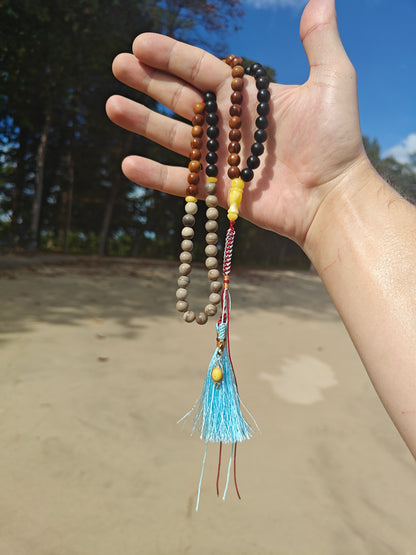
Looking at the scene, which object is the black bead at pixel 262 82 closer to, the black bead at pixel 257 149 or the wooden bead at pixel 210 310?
the black bead at pixel 257 149

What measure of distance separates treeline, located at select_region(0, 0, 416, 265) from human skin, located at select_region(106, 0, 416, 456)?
3.18m

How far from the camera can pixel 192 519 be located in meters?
1.86

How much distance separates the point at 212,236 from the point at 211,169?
11.8 inches

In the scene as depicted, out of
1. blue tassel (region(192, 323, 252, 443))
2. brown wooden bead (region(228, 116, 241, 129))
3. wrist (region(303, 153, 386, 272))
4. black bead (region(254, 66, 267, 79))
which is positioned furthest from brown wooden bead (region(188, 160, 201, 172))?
blue tassel (region(192, 323, 252, 443))

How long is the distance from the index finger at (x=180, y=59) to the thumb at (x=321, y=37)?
381 mm

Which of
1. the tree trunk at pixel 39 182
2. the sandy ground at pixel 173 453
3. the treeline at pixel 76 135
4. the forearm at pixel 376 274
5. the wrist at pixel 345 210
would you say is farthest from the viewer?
the tree trunk at pixel 39 182

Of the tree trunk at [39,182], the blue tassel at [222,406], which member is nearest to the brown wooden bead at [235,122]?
the blue tassel at [222,406]

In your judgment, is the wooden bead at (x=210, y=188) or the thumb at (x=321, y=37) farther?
the wooden bead at (x=210, y=188)

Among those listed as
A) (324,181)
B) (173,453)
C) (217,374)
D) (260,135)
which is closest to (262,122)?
(260,135)

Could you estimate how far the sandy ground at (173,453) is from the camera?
5.84ft

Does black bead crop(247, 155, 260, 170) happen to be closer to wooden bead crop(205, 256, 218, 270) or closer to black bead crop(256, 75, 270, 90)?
black bead crop(256, 75, 270, 90)

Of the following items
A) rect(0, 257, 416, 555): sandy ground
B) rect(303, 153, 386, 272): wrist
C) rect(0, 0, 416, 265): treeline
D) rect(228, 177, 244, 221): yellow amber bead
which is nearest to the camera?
rect(303, 153, 386, 272): wrist

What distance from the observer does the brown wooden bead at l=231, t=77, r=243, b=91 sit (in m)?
1.68

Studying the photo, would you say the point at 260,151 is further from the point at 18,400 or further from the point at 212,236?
the point at 18,400
